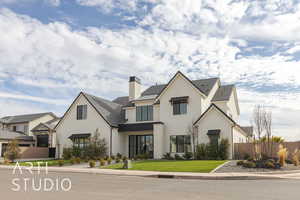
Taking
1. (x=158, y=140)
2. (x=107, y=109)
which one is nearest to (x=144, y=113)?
(x=158, y=140)

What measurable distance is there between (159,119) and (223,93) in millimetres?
8331

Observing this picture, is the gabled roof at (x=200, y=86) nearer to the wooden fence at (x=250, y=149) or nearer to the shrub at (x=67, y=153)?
the wooden fence at (x=250, y=149)

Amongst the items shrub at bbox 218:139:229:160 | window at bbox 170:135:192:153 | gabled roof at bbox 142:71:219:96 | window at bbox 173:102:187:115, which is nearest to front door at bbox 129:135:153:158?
window at bbox 170:135:192:153

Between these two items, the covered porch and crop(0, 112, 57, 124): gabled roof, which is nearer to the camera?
the covered porch

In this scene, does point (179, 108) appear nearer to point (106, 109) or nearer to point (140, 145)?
point (140, 145)

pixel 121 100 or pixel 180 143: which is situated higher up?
pixel 121 100

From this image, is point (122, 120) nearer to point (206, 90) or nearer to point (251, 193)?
point (206, 90)

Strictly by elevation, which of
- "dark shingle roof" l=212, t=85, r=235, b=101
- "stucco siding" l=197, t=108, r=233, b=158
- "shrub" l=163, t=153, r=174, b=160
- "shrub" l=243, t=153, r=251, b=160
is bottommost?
"shrub" l=163, t=153, r=174, b=160

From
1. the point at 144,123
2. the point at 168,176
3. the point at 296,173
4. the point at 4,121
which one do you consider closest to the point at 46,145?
the point at 4,121

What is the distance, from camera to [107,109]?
38.9 meters

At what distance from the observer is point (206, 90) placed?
35.4 m

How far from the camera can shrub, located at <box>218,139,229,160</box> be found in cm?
2962

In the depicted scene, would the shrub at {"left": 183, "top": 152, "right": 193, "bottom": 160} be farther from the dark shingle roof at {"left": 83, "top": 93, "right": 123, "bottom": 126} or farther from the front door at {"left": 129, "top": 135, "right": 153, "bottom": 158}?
the dark shingle roof at {"left": 83, "top": 93, "right": 123, "bottom": 126}

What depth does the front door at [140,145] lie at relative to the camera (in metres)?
35.9
